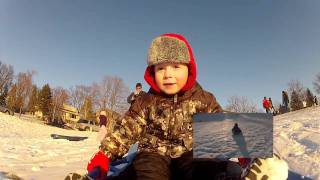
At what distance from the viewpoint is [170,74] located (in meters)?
2.44

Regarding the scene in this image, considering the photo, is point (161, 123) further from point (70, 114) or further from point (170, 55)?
point (70, 114)

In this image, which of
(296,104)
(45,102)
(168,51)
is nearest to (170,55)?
(168,51)

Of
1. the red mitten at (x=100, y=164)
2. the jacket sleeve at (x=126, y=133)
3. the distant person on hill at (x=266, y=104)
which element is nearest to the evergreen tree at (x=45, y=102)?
the distant person on hill at (x=266, y=104)

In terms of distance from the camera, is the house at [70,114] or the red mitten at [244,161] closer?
the red mitten at [244,161]

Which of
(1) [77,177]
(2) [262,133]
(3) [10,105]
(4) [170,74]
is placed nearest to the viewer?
(2) [262,133]

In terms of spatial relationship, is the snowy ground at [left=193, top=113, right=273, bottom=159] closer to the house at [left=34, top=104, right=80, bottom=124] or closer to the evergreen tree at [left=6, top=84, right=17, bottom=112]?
the house at [left=34, top=104, right=80, bottom=124]

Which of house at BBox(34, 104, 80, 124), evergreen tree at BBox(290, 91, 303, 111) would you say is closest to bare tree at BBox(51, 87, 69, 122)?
house at BBox(34, 104, 80, 124)

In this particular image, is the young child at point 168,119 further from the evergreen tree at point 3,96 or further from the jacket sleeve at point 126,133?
the evergreen tree at point 3,96

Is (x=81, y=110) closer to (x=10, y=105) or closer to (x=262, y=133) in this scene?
(x=10, y=105)

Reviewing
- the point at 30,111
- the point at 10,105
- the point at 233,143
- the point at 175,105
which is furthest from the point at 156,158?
the point at 30,111

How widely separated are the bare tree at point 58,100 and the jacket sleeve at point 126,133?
1867 inches

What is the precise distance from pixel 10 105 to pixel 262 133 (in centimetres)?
4904

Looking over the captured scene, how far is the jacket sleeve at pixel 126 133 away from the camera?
2434mm

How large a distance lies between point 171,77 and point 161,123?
34 cm
